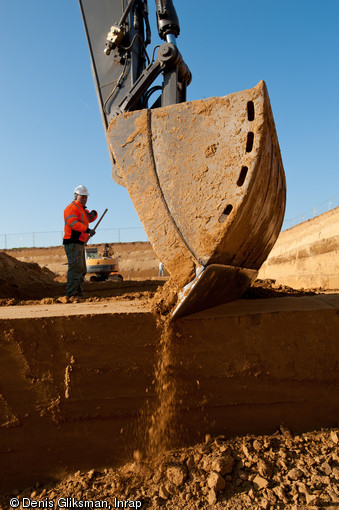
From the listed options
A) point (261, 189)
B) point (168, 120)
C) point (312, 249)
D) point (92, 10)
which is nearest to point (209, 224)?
point (261, 189)

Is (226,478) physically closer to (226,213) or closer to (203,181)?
(226,213)

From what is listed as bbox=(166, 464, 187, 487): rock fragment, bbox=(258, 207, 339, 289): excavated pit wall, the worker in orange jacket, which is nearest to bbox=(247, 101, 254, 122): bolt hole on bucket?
bbox=(166, 464, 187, 487): rock fragment

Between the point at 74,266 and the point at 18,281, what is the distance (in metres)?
4.42

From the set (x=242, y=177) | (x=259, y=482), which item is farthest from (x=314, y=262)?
(x=259, y=482)

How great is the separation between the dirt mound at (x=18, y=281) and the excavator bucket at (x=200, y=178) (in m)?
6.11

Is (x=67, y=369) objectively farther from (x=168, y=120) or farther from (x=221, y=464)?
(x=168, y=120)

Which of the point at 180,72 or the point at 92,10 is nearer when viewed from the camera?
the point at 180,72

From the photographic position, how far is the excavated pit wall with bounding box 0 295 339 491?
7.43 feet

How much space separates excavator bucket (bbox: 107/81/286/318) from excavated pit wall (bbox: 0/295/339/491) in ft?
1.12

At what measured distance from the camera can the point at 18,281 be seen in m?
8.80

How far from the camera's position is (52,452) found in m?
2.29

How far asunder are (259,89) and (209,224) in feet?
2.72

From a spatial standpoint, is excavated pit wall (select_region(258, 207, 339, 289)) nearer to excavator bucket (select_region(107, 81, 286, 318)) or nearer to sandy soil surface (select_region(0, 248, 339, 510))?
sandy soil surface (select_region(0, 248, 339, 510))

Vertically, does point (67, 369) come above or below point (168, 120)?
below
